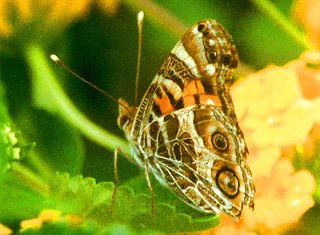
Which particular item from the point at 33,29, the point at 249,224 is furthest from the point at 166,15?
the point at 249,224

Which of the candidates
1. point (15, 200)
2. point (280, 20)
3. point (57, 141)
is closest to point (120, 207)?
point (15, 200)

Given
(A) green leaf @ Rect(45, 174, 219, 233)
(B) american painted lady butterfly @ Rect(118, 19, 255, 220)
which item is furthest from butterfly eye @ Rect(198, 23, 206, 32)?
(A) green leaf @ Rect(45, 174, 219, 233)

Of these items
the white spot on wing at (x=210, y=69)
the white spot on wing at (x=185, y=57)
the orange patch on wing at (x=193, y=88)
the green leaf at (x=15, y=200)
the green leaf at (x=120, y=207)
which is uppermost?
the white spot on wing at (x=185, y=57)

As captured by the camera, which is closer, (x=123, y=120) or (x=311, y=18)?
(x=123, y=120)

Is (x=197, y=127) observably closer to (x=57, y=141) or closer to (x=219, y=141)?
(x=219, y=141)

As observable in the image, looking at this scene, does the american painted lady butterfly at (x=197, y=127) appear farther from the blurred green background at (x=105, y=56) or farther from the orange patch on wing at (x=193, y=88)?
the blurred green background at (x=105, y=56)

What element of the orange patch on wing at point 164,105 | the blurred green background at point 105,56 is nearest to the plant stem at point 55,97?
the blurred green background at point 105,56

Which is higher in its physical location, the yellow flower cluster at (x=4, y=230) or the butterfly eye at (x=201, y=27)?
the butterfly eye at (x=201, y=27)
